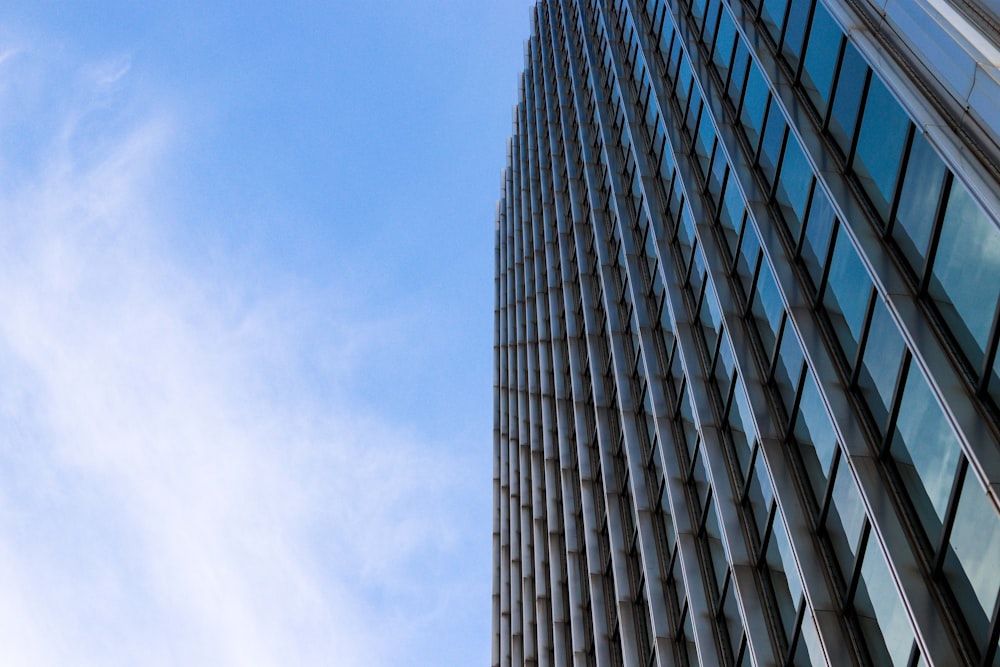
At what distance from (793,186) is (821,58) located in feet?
9.16

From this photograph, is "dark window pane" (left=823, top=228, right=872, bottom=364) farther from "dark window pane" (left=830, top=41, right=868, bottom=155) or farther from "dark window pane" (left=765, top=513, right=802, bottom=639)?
"dark window pane" (left=765, top=513, right=802, bottom=639)

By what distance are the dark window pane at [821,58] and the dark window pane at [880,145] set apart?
7.36 feet

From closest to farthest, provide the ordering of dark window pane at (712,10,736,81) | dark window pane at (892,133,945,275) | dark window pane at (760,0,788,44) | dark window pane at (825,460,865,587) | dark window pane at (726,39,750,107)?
dark window pane at (892,133,945,275) < dark window pane at (825,460,865,587) < dark window pane at (760,0,788,44) < dark window pane at (726,39,750,107) < dark window pane at (712,10,736,81)

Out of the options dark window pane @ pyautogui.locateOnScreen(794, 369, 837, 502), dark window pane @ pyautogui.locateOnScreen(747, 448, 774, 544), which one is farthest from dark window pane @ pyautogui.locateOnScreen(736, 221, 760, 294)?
dark window pane @ pyautogui.locateOnScreen(794, 369, 837, 502)

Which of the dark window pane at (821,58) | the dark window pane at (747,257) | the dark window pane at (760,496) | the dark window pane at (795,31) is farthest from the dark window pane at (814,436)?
the dark window pane at (795,31)

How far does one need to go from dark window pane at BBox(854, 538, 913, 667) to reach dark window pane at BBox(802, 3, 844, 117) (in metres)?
9.53

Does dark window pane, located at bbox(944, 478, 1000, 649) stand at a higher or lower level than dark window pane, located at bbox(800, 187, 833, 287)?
lower

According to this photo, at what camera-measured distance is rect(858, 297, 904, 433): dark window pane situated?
16.7 metres

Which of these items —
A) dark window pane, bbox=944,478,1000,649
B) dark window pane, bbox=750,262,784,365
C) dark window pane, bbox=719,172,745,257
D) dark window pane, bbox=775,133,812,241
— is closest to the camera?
dark window pane, bbox=944,478,1000,649

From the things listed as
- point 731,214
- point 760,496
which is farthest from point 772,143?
point 760,496

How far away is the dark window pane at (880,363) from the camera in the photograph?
1673 cm

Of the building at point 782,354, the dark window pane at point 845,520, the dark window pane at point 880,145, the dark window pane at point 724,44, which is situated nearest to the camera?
the building at point 782,354

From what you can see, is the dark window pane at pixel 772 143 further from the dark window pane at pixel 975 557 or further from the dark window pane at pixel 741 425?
the dark window pane at pixel 975 557

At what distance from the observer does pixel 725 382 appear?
83.5ft
